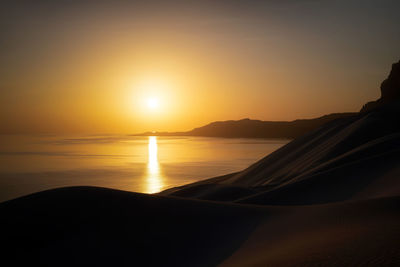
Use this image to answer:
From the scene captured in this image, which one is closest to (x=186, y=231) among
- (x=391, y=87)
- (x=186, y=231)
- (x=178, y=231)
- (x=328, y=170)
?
(x=186, y=231)

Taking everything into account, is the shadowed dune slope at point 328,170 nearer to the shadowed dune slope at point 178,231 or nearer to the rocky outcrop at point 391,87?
the shadowed dune slope at point 178,231

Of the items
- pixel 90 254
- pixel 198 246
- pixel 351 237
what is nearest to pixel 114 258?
pixel 90 254

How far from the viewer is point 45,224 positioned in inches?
196

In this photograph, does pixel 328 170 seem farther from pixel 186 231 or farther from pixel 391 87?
pixel 391 87

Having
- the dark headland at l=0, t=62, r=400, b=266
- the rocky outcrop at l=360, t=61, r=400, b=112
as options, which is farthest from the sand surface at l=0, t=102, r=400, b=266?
the rocky outcrop at l=360, t=61, r=400, b=112

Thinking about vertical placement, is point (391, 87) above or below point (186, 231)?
above

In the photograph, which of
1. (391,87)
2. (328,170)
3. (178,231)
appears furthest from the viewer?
(391,87)

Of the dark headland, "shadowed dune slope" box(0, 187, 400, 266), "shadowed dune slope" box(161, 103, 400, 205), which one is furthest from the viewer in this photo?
"shadowed dune slope" box(161, 103, 400, 205)

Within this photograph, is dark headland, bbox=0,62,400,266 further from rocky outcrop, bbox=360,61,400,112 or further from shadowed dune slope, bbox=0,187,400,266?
rocky outcrop, bbox=360,61,400,112

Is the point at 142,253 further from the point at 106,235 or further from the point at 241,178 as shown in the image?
the point at 241,178

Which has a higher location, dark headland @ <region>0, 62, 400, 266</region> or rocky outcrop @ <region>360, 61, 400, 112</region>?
rocky outcrop @ <region>360, 61, 400, 112</region>

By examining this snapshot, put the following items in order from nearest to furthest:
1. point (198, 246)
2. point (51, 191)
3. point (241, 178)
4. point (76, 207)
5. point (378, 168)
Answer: point (198, 246) < point (76, 207) < point (51, 191) < point (378, 168) < point (241, 178)

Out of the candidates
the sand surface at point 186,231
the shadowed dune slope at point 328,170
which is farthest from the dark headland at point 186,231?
the shadowed dune slope at point 328,170

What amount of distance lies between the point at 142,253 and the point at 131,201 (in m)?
1.43
